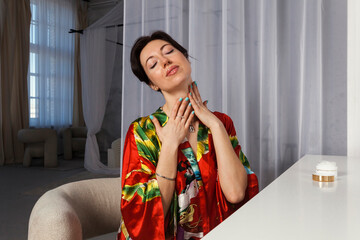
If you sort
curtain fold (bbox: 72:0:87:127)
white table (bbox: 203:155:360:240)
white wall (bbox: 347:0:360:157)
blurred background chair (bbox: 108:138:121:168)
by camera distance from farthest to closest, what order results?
1. curtain fold (bbox: 72:0:87:127)
2. blurred background chair (bbox: 108:138:121:168)
3. white wall (bbox: 347:0:360:157)
4. white table (bbox: 203:155:360:240)

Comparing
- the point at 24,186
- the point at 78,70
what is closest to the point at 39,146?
the point at 24,186

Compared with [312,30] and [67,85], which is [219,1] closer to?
[312,30]

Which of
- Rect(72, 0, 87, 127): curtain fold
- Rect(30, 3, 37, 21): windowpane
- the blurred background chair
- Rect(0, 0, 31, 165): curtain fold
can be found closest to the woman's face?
the blurred background chair

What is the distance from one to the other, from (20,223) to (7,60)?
14.6 ft

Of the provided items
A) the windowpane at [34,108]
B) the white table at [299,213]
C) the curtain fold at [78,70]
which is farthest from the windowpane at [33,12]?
the white table at [299,213]

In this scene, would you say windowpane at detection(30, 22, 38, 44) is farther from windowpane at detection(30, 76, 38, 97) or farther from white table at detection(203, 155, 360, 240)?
white table at detection(203, 155, 360, 240)

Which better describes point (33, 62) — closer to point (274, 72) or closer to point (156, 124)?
point (274, 72)

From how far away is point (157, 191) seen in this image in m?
1.05

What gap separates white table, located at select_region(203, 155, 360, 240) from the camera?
0.51 metres

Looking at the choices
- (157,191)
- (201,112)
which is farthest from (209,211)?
(201,112)

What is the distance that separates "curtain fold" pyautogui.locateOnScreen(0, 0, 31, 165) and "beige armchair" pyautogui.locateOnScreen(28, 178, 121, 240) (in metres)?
5.75

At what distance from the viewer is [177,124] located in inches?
43.9

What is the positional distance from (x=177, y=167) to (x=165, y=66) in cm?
35

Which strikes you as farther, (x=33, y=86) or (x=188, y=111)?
(x=33, y=86)
